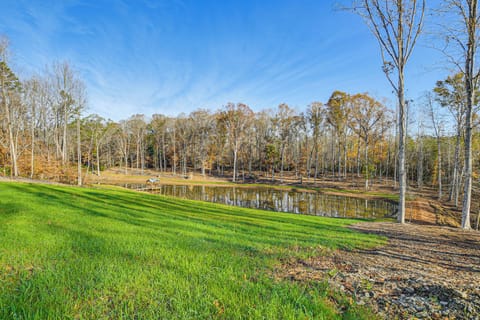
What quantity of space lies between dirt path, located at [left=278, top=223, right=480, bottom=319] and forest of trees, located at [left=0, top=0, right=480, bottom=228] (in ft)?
23.0

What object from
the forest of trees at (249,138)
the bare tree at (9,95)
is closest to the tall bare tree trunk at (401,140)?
the forest of trees at (249,138)

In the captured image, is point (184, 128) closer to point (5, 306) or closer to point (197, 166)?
point (197, 166)

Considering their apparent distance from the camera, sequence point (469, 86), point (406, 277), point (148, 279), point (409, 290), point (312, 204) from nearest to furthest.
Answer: point (148, 279), point (409, 290), point (406, 277), point (469, 86), point (312, 204)

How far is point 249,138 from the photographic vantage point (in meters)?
54.7

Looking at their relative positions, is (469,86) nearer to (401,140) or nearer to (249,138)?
(401,140)

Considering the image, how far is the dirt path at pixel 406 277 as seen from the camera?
9.27 ft

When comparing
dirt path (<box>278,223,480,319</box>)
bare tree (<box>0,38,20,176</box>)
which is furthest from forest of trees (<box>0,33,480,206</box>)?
dirt path (<box>278,223,480,319</box>)

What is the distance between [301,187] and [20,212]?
114ft

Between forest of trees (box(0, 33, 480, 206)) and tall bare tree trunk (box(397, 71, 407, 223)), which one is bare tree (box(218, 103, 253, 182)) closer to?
forest of trees (box(0, 33, 480, 206))

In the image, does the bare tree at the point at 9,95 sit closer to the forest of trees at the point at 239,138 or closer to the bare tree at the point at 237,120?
the forest of trees at the point at 239,138

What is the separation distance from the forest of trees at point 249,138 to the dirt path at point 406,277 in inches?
276

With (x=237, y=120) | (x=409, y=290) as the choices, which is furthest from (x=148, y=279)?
(x=237, y=120)

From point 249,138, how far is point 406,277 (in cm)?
5140

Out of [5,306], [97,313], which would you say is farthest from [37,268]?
[97,313]
